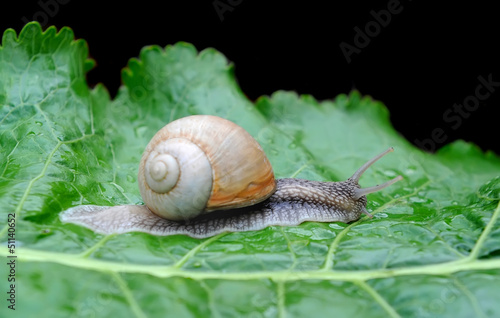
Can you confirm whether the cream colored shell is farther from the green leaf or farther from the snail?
the green leaf

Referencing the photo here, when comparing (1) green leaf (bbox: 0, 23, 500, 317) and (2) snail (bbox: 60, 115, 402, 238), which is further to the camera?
(2) snail (bbox: 60, 115, 402, 238)

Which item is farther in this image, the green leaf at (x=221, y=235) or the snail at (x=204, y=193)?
the snail at (x=204, y=193)

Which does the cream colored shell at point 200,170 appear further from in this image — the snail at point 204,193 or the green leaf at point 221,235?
the green leaf at point 221,235

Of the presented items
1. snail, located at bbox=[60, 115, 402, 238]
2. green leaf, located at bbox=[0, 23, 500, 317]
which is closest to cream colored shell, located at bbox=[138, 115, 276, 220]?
snail, located at bbox=[60, 115, 402, 238]

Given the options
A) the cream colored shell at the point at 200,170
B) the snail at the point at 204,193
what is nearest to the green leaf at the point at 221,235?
the snail at the point at 204,193

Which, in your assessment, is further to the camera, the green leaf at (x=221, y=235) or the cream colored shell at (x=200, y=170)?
the cream colored shell at (x=200, y=170)

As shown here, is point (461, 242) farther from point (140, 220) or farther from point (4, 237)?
point (4, 237)

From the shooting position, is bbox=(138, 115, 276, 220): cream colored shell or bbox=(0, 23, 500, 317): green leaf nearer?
bbox=(0, 23, 500, 317): green leaf
